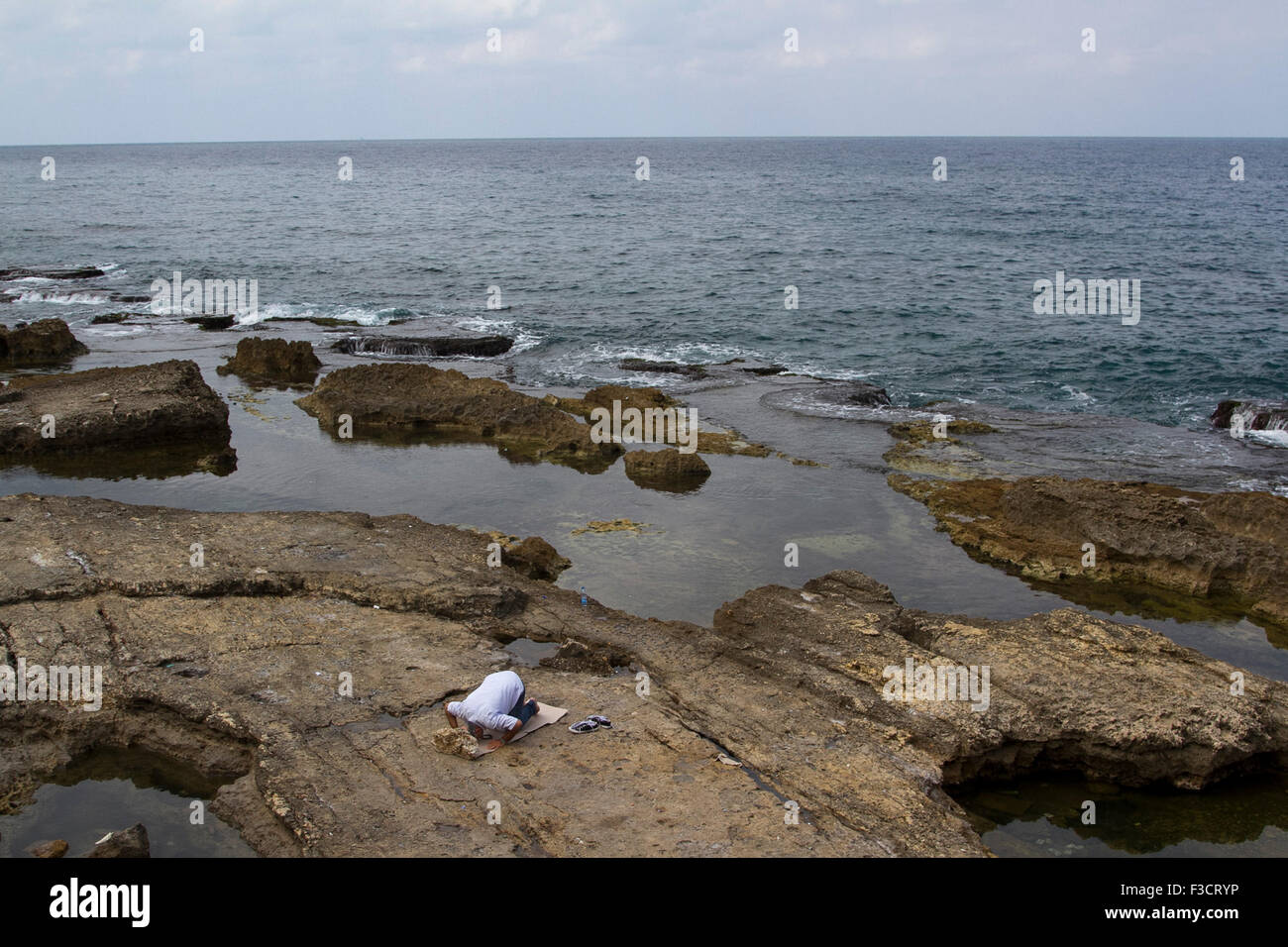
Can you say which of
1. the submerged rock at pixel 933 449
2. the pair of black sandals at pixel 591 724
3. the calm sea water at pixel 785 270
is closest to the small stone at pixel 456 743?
the pair of black sandals at pixel 591 724

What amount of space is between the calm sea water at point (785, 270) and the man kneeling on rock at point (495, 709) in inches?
Answer: 750

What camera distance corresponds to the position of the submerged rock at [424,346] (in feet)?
105

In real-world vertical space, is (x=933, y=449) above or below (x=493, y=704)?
above

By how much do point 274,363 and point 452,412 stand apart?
25.9 feet

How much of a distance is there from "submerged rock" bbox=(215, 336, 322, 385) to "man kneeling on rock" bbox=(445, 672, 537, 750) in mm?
20138

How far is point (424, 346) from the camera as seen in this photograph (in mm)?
32094

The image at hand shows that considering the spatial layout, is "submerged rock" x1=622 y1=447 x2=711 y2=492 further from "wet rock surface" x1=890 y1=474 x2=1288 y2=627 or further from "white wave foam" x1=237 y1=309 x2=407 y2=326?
"white wave foam" x1=237 y1=309 x2=407 y2=326

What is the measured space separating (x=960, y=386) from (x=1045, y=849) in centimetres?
2157

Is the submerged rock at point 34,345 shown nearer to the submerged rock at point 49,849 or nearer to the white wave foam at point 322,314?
the white wave foam at point 322,314

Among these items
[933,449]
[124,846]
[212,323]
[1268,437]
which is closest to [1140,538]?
[933,449]

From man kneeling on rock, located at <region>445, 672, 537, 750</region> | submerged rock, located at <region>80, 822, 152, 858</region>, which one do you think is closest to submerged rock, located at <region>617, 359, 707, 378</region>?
man kneeling on rock, located at <region>445, 672, 537, 750</region>

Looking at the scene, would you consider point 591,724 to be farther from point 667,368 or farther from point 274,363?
point 274,363

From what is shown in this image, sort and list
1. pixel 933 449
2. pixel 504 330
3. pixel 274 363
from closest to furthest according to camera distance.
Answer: pixel 933 449 → pixel 274 363 → pixel 504 330

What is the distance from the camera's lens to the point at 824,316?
39562 mm
